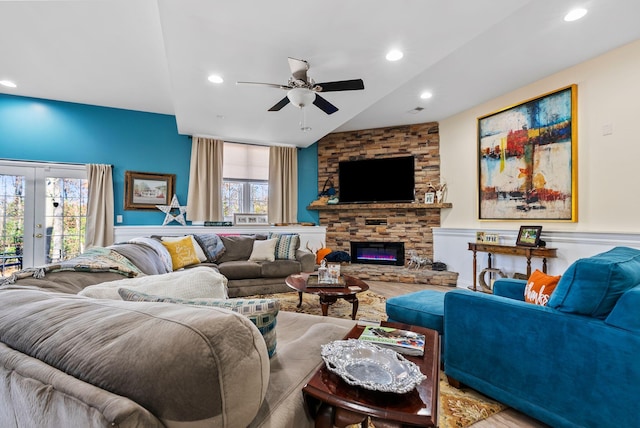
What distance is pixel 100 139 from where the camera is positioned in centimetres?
444

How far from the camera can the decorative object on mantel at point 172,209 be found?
15.5 ft

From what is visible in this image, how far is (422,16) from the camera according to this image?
2016 mm

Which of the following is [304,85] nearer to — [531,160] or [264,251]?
[264,251]

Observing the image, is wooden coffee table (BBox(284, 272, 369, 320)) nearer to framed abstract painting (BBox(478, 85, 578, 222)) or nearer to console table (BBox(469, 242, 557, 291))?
console table (BBox(469, 242, 557, 291))

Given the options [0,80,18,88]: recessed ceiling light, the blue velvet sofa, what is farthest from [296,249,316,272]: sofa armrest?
[0,80,18,88]: recessed ceiling light

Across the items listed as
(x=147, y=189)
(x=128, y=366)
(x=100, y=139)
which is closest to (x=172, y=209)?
(x=147, y=189)

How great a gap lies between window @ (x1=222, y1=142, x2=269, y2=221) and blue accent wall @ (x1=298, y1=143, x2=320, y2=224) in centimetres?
67

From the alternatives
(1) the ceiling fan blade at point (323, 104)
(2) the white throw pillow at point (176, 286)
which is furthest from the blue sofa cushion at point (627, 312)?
(1) the ceiling fan blade at point (323, 104)

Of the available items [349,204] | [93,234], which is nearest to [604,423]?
[349,204]

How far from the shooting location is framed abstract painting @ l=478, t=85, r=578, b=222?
10.9 ft

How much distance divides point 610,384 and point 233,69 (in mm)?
3342

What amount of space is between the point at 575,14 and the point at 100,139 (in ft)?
19.5

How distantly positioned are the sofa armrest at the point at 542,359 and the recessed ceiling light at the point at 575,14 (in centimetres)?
252

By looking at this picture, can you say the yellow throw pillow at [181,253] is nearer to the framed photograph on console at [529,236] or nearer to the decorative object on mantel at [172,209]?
the decorative object on mantel at [172,209]
